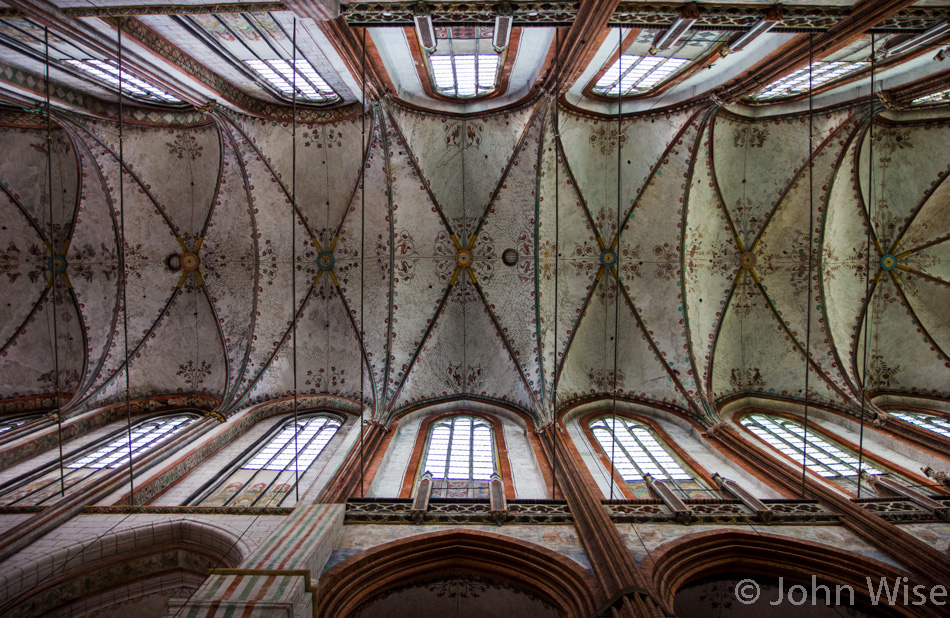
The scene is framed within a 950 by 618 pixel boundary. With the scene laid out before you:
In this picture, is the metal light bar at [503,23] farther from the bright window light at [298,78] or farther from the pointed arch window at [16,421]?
the pointed arch window at [16,421]

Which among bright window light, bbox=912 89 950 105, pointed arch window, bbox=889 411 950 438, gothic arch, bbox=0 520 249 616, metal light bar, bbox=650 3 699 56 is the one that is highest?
bright window light, bbox=912 89 950 105

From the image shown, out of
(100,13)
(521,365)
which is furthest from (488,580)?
(100,13)

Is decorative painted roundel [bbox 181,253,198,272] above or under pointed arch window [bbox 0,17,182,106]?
under

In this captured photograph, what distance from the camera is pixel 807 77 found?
9.71 metres

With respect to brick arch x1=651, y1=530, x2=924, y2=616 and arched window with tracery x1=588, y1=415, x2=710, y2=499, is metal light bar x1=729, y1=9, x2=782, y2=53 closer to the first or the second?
arched window with tracery x1=588, y1=415, x2=710, y2=499

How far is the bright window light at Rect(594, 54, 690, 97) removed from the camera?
9344mm

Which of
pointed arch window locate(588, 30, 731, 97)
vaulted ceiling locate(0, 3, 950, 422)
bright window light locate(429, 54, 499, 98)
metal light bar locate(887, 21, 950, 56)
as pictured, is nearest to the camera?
metal light bar locate(887, 21, 950, 56)

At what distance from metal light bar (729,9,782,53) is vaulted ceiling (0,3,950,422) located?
4.94 metres

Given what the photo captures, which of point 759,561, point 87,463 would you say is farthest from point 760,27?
point 87,463

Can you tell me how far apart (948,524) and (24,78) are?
17.2 metres

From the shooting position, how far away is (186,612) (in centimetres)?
448

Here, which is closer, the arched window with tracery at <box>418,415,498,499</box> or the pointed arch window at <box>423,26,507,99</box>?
the arched window with tracery at <box>418,415,498,499</box>

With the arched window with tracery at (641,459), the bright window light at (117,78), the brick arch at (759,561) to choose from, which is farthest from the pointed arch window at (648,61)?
the bright window light at (117,78)

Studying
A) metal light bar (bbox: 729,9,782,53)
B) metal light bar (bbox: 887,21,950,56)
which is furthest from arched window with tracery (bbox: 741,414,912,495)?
metal light bar (bbox: 729,9,782,53)
